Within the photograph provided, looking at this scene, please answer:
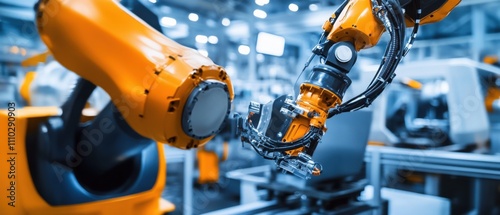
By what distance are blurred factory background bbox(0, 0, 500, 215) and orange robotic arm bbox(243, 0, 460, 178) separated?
0.07m

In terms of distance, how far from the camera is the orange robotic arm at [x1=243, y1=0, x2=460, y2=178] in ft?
2.98

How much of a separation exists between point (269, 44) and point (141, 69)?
0.71 meters

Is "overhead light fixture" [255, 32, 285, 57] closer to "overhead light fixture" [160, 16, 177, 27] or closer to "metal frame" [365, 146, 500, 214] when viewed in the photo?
"overhead light fixture" [160, 16, 177, 27]

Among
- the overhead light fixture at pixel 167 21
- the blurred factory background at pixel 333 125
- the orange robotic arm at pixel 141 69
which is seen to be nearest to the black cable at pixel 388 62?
the blurred factory background at pixel 333 125

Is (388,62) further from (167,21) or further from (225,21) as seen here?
(225,21)

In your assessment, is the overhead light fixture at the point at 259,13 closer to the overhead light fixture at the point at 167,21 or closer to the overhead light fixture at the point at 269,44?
the overhead light fixture at the point at 167,21

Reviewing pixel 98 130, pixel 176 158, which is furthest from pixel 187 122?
pixel 176 158

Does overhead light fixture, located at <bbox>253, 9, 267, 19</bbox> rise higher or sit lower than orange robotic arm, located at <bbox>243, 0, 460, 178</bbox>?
higher

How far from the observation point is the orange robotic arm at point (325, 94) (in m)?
0.91

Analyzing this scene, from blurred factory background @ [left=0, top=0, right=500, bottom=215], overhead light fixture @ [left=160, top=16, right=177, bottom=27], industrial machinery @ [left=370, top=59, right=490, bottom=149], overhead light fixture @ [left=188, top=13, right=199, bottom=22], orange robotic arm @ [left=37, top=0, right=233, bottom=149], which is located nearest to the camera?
orange robotic arm @ [left=37, top=0, right=233, bottom=149]

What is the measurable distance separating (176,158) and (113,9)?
9.46 ft

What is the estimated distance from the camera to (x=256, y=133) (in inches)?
35.9

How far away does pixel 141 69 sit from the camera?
722 millimetres

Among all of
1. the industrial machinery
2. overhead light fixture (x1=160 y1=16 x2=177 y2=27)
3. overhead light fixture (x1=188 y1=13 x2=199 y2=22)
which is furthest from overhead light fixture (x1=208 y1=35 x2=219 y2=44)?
the industrial machinery
